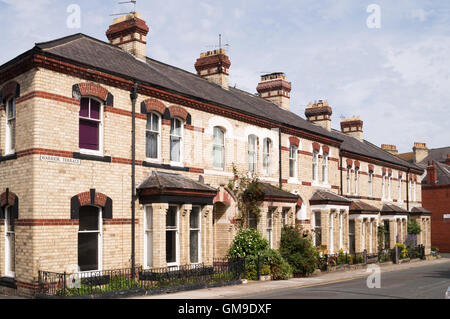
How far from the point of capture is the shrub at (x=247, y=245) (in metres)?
22.3

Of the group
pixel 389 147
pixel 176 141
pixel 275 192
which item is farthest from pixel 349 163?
pixel 176 141

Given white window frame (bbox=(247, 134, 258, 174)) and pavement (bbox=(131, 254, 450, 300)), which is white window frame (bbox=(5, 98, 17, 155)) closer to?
pavement (bbox=(131, 254, 450, 300))

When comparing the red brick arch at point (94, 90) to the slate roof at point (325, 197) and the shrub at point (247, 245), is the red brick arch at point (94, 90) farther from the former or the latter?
the slate roof at point (325, 197)

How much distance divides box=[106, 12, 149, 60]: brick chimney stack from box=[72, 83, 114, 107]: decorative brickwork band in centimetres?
571

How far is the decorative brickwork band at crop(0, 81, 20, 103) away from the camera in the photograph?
16.9 meters

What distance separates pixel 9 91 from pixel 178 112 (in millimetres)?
6420

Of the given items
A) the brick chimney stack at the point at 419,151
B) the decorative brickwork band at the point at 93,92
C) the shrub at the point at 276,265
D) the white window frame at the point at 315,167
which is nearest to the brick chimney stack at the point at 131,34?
the decorative brickwork band at the point at 93,92

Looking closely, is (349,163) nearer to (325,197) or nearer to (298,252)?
(325,197)

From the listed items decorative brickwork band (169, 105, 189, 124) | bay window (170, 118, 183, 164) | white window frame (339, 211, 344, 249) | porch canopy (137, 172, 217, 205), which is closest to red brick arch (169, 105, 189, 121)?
decorative brickwork band (169, 105, 189, 124)

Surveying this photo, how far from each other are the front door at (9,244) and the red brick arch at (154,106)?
6085 millimetres

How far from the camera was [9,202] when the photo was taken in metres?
16.9

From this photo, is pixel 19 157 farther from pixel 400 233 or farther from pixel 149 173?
pixel 400 233

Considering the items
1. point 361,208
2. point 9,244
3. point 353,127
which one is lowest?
point 9,244

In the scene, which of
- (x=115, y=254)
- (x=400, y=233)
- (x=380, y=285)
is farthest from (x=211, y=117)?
(x=400, y=233)
